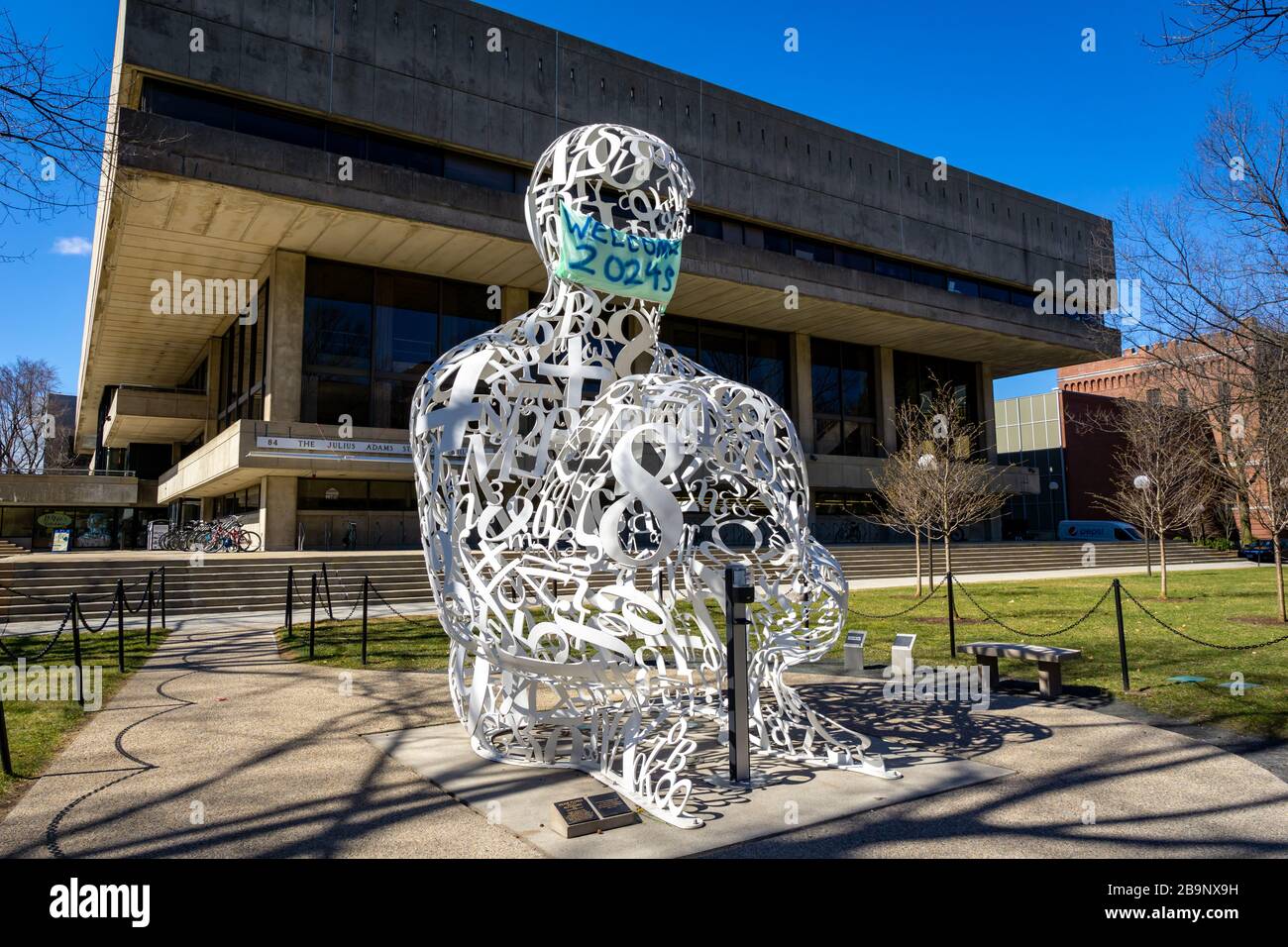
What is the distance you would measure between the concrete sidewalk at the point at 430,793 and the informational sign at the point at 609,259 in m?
3.84

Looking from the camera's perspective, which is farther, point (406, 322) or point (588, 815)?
point (406, 322)

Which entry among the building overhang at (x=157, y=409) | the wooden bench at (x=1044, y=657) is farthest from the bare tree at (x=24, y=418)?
the wooden bench at (x=1044, y=657)

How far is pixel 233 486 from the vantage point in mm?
27641

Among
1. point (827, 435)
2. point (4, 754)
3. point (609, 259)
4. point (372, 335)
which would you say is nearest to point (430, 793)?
point (4, 754)

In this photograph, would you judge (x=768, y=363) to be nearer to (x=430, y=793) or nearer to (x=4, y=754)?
(x=430, y=793)

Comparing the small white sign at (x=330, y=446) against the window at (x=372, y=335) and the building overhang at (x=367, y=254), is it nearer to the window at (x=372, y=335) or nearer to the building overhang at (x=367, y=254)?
the window at (x=372, y=335)

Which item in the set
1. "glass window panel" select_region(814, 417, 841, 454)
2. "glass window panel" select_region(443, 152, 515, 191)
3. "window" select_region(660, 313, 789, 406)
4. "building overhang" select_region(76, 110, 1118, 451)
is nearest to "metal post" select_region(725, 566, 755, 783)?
"building overhang" select_region(76, 110, 1118, 451)

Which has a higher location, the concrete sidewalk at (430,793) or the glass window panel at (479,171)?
the glass window panel at (479,171)

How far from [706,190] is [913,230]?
35.8 ft

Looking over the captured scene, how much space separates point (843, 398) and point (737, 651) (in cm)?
3133

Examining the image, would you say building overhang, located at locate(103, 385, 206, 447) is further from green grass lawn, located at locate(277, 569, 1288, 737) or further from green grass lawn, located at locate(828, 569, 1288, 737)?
green grass lawn, located at locate(828, 569, 1288, 737)

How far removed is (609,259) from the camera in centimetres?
622

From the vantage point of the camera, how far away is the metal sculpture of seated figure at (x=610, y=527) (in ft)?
16.8
